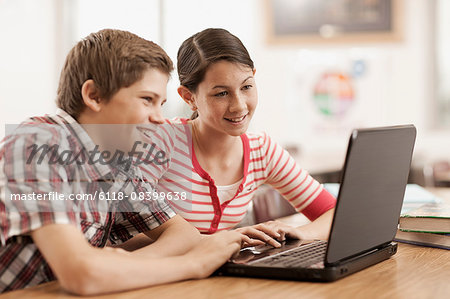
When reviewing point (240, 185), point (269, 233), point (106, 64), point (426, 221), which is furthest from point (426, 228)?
point (106, 64)

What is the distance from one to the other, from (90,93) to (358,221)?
1.91 ft

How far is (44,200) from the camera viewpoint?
1004 millimetres

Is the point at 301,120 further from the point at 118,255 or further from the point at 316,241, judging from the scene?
the point at 118,255

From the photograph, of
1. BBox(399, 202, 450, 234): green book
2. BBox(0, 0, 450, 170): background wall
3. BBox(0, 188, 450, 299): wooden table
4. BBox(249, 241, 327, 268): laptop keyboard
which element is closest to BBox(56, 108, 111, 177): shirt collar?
BBox(0, 188, 450, 299): wooden table

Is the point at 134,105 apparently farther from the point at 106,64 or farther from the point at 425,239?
the point at 425,239

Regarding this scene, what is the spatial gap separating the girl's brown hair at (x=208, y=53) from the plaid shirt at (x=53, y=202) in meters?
0.33

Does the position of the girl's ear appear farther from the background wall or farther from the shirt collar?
the background wall

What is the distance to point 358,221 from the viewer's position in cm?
110

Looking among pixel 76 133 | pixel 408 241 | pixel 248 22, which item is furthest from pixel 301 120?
pixel 76 133

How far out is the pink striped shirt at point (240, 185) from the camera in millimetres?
1615

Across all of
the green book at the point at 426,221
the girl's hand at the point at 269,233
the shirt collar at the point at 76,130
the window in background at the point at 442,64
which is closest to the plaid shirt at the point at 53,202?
the shirt collar at the point at 76,130

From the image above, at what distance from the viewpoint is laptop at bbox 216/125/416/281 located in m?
1.03

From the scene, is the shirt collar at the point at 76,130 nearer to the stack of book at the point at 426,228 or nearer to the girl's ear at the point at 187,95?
the girl's ear at the point at 187,95

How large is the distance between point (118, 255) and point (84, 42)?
1.54 ft
